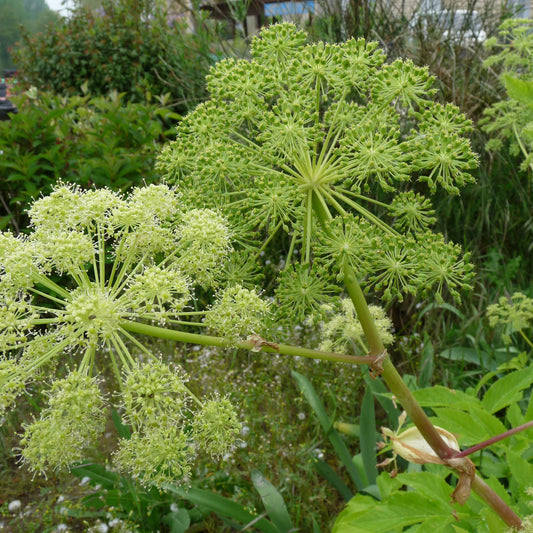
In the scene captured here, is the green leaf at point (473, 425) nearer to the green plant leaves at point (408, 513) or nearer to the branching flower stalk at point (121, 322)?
the green plant leaves at point (408, 513)

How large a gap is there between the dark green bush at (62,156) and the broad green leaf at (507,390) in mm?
3971

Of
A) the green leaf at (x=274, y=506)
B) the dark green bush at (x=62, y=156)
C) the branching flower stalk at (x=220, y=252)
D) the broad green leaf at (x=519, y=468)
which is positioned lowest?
the green leaf at (x=274, y=506)

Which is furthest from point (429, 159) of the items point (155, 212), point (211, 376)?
point (211, 376)

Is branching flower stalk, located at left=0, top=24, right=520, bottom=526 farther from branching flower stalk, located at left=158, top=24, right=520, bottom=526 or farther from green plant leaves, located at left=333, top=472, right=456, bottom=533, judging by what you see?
green plant leaves, located at left=333, top=472, right=456, bottom=533

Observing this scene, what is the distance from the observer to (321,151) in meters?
1.90

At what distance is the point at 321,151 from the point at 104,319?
0.93 metres

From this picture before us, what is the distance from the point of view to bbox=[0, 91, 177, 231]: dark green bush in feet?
18.7

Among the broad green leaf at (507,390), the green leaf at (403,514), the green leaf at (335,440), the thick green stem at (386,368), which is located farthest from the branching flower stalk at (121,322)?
the green leaf at (335,440)

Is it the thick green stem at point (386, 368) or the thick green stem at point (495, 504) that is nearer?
the thick green stem at point (386, 368)

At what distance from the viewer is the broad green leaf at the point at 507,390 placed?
256cm

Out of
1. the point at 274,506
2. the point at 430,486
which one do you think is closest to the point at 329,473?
the point at 274,506

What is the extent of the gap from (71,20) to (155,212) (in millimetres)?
14244

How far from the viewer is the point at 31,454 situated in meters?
1.55

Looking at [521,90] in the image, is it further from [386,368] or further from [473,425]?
[473,425]
